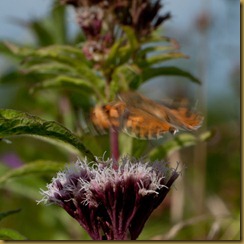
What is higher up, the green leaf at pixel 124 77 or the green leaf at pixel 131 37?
the green leaf at pixel 131 37

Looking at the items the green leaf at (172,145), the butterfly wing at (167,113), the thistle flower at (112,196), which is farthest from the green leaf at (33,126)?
the green leaf at (172,145)

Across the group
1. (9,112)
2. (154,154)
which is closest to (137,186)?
(9,112)

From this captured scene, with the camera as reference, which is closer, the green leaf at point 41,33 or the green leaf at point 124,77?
the green leaf at point 124,77

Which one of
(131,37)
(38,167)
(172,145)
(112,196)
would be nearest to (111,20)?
(131,37)

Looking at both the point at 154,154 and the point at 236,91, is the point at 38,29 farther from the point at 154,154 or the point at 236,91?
the point at 154,154

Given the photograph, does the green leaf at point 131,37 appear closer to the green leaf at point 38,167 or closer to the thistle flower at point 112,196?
the green leaf at point 38,167

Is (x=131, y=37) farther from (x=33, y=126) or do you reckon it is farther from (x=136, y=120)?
(x=33, y=126)

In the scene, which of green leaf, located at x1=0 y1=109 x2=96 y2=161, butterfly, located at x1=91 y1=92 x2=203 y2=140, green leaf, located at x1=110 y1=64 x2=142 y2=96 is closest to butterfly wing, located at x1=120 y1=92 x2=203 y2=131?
butterfly, located at x1=91 y1=92 x2=203 y2=140

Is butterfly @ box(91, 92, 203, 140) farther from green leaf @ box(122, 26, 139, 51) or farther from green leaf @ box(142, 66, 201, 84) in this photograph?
green leaf @ box(142, 66, 201, 84)
